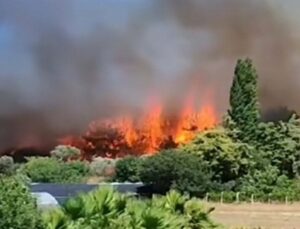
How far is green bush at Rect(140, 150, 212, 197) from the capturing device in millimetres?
32125

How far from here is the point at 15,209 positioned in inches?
414

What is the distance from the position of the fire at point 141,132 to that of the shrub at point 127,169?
317 inches

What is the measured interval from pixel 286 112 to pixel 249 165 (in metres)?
10.2

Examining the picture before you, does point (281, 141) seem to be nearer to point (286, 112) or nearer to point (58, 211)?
point (286, 112)

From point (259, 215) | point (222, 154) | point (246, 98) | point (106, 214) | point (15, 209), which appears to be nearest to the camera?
point (15, 209)

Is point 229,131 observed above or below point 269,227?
above

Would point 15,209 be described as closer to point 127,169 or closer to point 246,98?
point 127,169

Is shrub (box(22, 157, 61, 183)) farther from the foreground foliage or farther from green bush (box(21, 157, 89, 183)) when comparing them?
the foreground foliage

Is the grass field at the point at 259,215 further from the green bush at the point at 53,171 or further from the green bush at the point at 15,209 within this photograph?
the green bush at the point at 15,209

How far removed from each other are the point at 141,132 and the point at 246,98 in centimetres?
1245

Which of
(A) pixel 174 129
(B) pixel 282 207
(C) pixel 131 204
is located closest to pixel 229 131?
(B) pixel 282 207

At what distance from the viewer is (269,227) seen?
24578 mm

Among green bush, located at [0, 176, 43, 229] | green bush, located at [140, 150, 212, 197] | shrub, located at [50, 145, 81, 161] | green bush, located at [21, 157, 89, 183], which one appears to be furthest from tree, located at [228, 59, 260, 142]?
green bush, located at [0, 176, 43, 229]

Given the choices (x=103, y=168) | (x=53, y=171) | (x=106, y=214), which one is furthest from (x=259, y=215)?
(x=106, y=214)
